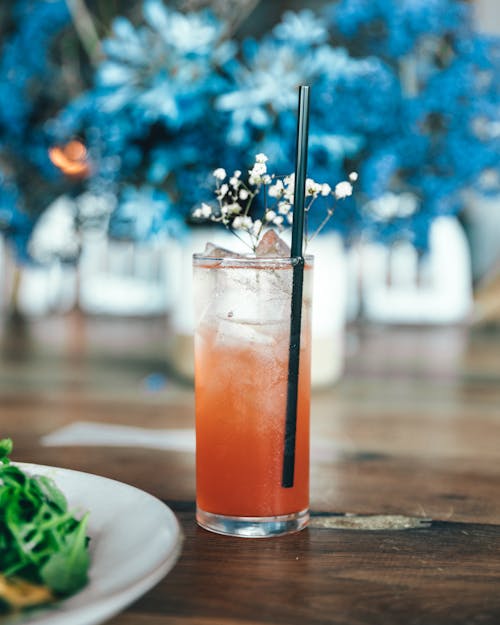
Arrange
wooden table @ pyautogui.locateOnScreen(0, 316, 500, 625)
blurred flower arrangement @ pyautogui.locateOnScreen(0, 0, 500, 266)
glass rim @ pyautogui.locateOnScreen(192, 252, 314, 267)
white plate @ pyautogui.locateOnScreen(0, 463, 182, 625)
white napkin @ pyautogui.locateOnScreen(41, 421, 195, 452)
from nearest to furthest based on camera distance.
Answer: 1. white plate @ pyautogui.locateOnScreen(0, 463, 182, 625)
2. wooden table @ pyautogui.locateOnScreen(0, 316, 500, 625)
3. glass rim @ pyautogui.locateOnScreen(192, 252, 314, 267)
4. white napkin @ pyautogui.locateOnScreen(41, 421, 195, 452)
5. blurred flower arrangement @ pyautogui.locateOnScreen(0, 0, 500, 266)

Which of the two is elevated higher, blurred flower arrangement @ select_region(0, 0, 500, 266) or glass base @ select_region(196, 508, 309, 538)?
blurred flower arrangement @ select_region(0, 0, 500, 266)

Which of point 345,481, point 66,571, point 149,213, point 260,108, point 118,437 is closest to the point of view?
point 66,571

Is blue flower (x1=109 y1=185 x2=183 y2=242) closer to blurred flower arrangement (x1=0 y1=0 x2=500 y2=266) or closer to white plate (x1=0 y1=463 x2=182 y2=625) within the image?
blurred flower arrangement (x1=0 y1=0 x2=500 y2=266)

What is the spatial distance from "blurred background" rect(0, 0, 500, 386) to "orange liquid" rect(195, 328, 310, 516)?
0.62m

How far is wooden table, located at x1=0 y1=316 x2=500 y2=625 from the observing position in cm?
54

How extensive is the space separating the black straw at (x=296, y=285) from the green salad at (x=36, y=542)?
189mm

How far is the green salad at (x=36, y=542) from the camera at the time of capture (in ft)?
1.49

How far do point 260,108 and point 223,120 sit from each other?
7 cm

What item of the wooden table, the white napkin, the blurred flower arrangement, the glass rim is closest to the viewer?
the wooden table

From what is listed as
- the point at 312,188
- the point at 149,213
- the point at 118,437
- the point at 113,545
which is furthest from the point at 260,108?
the point at 113,545

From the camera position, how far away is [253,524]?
2.17 ft

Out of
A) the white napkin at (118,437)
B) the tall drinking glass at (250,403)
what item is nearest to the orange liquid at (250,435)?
the tall drinking glass at (250,403)

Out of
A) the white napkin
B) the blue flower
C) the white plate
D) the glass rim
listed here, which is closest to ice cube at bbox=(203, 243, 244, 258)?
the glass rim

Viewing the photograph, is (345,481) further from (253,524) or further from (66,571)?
(66,571)
